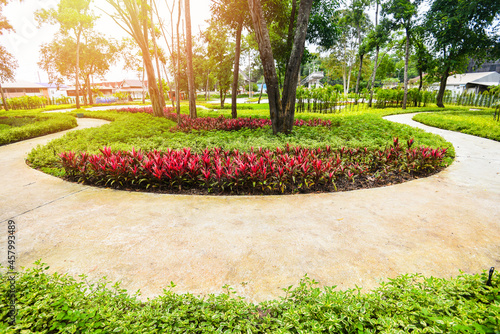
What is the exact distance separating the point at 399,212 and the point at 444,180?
2.09 m

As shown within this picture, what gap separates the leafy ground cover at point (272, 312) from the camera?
154 centimetres

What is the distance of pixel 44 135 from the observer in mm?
10781

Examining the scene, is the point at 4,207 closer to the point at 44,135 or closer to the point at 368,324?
the point at 368,324

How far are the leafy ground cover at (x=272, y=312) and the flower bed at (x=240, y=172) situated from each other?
8.19 ft

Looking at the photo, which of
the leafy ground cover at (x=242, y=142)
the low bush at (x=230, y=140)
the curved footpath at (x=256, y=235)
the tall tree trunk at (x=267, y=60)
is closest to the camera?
the curved footpath at (x=256, y=235)

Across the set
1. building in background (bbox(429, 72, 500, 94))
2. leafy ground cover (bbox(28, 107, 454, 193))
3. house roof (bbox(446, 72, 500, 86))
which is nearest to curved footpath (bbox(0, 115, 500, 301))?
leafy ground cover (bbox(28, 107, 454, 193))

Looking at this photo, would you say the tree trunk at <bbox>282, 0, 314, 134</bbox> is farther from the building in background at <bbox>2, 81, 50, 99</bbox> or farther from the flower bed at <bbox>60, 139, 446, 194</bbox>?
the building in background at <bbox>2, 81, 50, 99</bbox>

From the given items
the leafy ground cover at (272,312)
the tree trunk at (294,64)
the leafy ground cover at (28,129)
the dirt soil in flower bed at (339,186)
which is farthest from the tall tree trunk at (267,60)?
A: the leafy ground cover at (28,129)

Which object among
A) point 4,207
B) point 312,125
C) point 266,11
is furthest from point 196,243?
point 266,11

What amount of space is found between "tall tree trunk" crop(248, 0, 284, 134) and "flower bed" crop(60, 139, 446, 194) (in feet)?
8.83

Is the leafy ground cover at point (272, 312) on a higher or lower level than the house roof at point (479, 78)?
A: lower

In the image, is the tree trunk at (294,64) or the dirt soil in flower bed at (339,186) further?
the tree trunk at (294,64)

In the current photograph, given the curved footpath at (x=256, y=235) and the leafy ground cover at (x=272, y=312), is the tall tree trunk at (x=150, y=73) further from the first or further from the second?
the leafy ground cover at (x=272, y=312)

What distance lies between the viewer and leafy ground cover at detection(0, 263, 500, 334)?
1539mm
